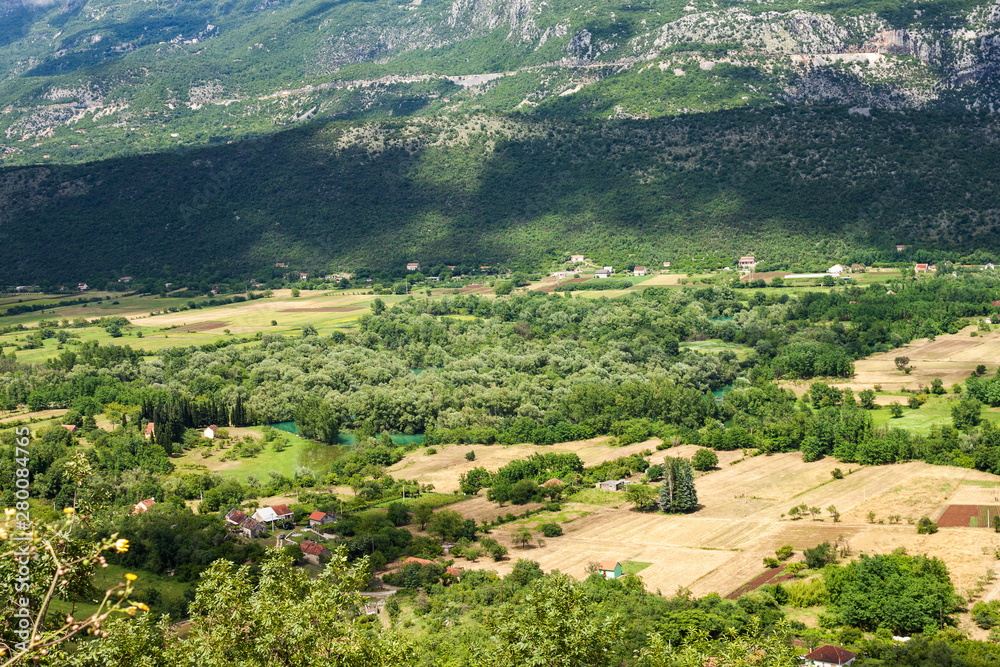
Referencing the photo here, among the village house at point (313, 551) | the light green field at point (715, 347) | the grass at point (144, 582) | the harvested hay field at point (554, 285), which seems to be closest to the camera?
the grass at point (144, 582)

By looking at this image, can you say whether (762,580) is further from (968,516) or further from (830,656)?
(968,516)

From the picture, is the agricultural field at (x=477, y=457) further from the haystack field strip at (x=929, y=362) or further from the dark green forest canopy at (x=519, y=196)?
the dark green forest canopy at (x=519, y=196)

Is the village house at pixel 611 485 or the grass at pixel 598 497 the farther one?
the village house at pixel 611 485

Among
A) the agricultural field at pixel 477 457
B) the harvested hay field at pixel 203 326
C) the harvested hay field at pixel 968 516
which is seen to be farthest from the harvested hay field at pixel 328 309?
the harvested hay field at pixel 968 516

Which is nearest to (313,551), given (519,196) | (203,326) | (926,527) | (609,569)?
(609,569)

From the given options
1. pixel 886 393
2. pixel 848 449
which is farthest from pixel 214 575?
pixel 886 393

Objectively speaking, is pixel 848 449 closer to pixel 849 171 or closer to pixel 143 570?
pixel 143 570
